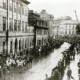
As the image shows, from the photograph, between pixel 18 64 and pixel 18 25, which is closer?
pixel 18 64

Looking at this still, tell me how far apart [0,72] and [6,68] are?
79 cm

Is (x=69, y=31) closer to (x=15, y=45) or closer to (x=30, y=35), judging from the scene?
(x=30, y=35)

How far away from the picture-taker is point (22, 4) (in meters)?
37.6

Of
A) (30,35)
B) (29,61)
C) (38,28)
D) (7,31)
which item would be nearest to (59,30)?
(38,28)

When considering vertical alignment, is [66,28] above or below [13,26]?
above

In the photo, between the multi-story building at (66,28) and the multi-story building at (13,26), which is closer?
the multi-story building at (13,26)

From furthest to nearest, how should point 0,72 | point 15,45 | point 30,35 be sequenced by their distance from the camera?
point 30,35 → point 15,45 → point 0,72

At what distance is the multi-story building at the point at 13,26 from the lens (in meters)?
28.6

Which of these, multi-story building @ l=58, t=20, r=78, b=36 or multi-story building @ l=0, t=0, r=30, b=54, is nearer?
multi-story building @ l=0, t=0, r=30, b=54

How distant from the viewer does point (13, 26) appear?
33281 millimetres

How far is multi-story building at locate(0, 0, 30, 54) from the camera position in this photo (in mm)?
28620

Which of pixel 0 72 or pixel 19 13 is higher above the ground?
pixel 19 13

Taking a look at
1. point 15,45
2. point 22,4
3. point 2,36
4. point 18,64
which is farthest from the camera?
point 22,4

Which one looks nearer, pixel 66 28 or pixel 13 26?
pixel 13 26
